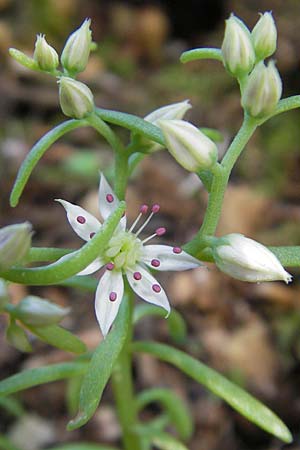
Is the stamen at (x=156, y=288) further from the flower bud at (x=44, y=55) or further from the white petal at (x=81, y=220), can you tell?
the flower bud at (x=44, y=55)

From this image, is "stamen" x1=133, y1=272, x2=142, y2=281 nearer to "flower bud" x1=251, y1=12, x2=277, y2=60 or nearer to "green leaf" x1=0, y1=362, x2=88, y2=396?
"green leaf" x1=0, y1=362, x2=88, y2=396

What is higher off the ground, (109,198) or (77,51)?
(77,51)

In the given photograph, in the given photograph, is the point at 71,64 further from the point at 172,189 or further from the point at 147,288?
the point at 172,189

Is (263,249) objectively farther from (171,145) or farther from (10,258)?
(10,258)

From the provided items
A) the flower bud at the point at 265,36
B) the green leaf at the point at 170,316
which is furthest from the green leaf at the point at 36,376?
the flower bud at the point at 265,36

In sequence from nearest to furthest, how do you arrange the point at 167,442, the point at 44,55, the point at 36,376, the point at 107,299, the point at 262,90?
1. the point at 262,90
2. the point at 107,299
3. the point at 44,55
4. the point at 36,376
5. the point at 167,442

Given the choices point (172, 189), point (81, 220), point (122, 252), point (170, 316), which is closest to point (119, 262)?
point (122, 252)
